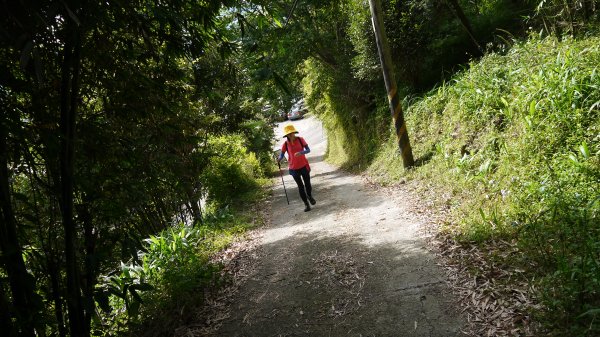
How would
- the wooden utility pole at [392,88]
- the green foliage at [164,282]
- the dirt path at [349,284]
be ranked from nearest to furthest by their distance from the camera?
the dirt path at [349,284], the green foliage at [164,282], the wooden utility pole at [392,88]

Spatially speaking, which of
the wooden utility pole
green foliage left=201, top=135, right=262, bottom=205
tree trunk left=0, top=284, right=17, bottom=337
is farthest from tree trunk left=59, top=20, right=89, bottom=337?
green foliage left=201, top=135, right=262, bottom=205

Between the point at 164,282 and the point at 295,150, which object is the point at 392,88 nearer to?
the point at 295,150

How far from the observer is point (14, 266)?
2.08 m

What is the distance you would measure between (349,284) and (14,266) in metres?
3.11

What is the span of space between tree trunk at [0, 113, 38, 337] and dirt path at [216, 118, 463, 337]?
6.43 feet

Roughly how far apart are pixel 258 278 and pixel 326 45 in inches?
428

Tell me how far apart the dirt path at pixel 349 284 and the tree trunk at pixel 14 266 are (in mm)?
1959

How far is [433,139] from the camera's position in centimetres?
813

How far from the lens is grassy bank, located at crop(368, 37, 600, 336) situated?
2.91 m

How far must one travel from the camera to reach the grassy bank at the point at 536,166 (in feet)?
9.55

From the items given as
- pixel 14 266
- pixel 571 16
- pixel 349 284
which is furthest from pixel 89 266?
pixel 571 16

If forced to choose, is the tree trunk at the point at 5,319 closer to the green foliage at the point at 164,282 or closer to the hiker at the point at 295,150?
the green foliage at the point at 164,282

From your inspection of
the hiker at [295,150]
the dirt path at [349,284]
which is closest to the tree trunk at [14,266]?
the dirt path at [349,284]

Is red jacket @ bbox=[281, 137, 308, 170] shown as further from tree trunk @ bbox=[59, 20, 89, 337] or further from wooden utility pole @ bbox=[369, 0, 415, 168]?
tree trunk @ bbox=[59, 20, 89, 337]
